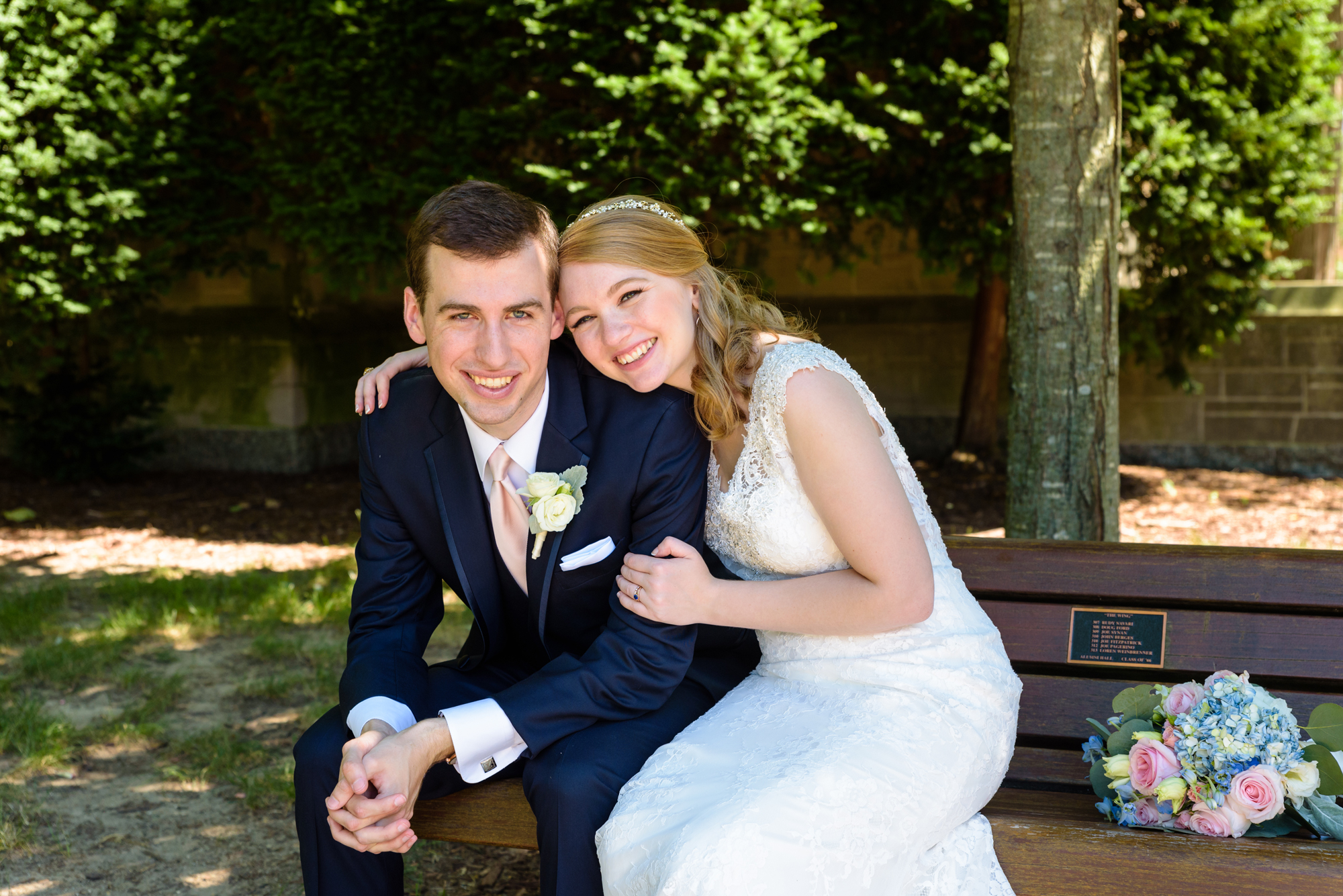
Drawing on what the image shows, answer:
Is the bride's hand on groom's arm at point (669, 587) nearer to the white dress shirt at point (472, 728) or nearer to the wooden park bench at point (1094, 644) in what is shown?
the white dress shirt at point (472, 728)

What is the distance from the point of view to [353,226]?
23.0 ft

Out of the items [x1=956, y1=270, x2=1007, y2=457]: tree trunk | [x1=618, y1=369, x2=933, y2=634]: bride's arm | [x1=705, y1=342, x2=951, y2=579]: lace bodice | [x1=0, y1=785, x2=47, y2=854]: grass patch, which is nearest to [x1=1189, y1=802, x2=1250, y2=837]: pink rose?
[x1=618, y1=369, x2=933, y2=634]: bride's arm

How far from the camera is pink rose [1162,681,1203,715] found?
239 cm

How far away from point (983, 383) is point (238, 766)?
640 cm

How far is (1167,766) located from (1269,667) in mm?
656

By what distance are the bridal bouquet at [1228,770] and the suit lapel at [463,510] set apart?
1510 millimetres

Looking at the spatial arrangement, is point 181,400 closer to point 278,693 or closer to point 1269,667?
point 278,693

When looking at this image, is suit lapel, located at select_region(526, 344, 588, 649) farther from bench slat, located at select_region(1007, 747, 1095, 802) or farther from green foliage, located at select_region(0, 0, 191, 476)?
green foliage, located at select_region(0, 0, 191, 476)

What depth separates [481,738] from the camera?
240 centimetres

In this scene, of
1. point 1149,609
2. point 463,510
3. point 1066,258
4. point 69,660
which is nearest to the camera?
point 463,510

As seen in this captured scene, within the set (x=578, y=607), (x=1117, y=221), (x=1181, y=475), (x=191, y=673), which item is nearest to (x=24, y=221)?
(x=191, y=673)

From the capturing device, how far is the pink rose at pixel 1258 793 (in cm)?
220

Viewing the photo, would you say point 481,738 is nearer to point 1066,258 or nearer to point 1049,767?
point 1049,767

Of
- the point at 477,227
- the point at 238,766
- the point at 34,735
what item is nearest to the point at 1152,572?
the point at 477,227
